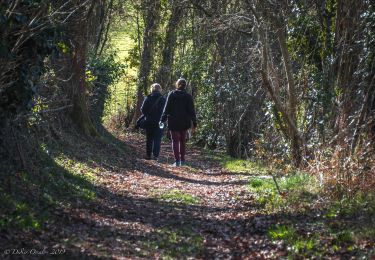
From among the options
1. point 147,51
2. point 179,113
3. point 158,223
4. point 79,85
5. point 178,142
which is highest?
point 147,51

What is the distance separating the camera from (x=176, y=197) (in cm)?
1212

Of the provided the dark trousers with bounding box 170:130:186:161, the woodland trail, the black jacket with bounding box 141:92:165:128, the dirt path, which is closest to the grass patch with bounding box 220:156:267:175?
the dark trousers with bounding box 170:130:186:161

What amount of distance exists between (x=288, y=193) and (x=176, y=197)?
2150 mm

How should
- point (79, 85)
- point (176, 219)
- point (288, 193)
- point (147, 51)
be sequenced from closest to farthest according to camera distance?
1. point (176, 219)
2. point (288, 193)
3. point (79, 85)
4. point (147, 51)

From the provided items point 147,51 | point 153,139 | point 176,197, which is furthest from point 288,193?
point 147,51

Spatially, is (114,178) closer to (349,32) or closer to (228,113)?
(349,32)

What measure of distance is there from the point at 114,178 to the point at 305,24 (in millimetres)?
5686

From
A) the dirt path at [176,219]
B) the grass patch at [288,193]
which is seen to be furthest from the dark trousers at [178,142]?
the grass patch at [288,193]

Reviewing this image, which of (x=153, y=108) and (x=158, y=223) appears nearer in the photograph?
(x=158, y=223)

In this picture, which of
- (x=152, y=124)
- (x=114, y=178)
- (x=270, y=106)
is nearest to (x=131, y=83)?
(x=152, y=124)

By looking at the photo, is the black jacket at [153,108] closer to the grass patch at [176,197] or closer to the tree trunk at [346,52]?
the grass patch at [176,197]

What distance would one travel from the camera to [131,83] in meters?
31.4

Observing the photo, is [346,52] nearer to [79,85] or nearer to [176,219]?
[176,219]

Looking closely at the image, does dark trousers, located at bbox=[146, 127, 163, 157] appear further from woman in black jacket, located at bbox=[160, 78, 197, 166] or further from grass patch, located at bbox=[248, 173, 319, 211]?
grass patch, located at bbox=[248, 173, 319, 211]
